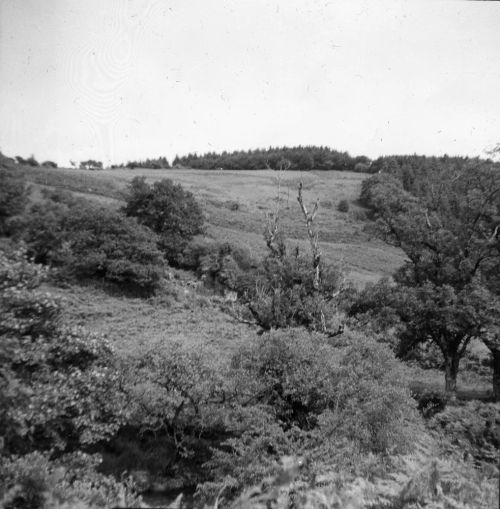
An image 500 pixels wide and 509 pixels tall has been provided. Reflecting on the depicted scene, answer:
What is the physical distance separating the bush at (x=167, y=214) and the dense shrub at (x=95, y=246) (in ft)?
13.4

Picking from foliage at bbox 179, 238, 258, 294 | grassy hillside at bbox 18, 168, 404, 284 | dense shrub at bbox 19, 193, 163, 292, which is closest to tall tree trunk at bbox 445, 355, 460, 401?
grassy hillside at bbox 18, 168, 404, 284

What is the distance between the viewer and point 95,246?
33.3 meters

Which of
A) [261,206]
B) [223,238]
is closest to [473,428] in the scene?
[223,238]

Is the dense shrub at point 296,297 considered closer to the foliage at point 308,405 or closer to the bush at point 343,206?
the foliage at point 308,405

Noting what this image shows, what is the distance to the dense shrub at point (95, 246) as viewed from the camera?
32406mm

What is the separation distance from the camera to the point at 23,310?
29.5 feet

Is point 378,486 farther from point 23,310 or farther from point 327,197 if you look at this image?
point 327,197

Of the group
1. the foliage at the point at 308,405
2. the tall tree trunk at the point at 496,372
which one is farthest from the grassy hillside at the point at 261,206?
the foliage at the point at 308,405

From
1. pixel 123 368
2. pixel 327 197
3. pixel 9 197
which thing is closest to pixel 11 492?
pixel 123 368

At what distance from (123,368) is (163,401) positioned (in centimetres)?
211

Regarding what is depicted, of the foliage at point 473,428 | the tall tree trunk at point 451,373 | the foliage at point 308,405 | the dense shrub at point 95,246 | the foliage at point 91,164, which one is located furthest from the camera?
the foliage at point 91,164

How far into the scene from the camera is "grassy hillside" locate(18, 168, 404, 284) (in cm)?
4997

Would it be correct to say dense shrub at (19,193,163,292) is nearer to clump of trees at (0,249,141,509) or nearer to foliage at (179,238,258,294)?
foliage at (179,238,258,294)

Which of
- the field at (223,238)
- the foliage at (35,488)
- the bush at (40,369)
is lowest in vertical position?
the field at (223,238)
